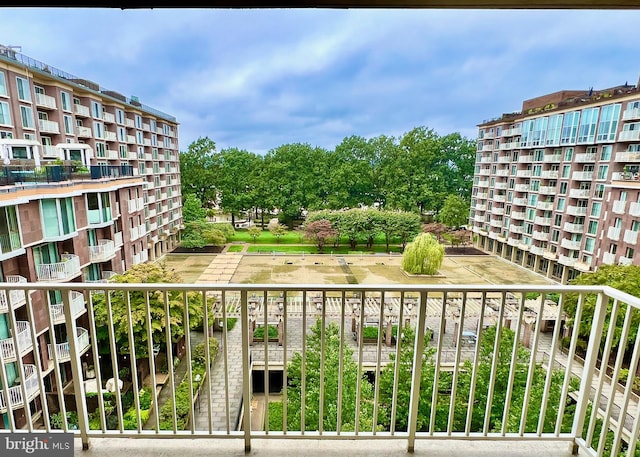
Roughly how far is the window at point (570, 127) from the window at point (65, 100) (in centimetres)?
1431

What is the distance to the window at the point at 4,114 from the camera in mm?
4685

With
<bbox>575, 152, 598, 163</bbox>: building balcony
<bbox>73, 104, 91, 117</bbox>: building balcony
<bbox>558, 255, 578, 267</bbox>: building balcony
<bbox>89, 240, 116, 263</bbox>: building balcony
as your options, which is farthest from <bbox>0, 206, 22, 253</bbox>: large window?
<bbox>575, 152, 598, 163</bbox>: building balcony

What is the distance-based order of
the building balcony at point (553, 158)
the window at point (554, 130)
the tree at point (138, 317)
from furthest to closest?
the building balcony at point (553, 158) < the window at point (554, 130) < the tree at point (138, 317)

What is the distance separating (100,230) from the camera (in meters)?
6.89

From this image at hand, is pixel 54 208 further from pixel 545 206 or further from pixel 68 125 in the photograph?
pixel 545 206

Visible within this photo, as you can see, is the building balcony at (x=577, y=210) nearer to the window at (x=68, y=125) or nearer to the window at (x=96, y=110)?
the window at (x=68, y=125)

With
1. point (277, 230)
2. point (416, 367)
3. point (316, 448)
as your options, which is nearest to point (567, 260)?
point (416, 367)

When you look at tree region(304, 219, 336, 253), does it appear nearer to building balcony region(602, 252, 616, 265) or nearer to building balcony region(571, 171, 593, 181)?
building balcony region(571, 171, 593, 181)

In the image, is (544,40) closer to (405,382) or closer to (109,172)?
(405,382)

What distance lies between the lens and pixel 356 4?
3.05 ft

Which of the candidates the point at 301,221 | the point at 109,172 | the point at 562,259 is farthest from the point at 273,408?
the point at 301,221

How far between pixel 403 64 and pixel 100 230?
266 inches

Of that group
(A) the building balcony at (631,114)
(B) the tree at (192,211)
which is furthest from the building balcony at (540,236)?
(B) the tree at (192,211)

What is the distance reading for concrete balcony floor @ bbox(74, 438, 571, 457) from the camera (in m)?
1.18
